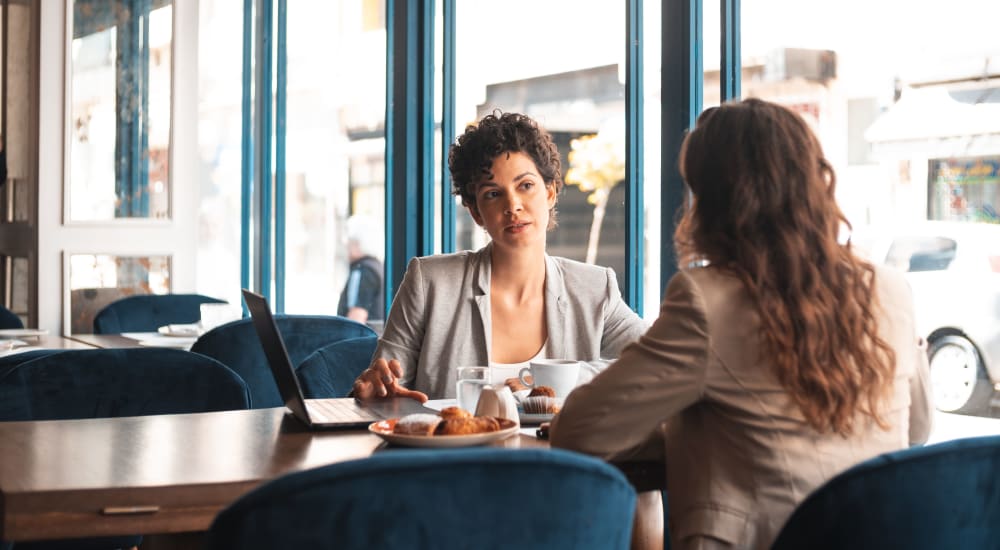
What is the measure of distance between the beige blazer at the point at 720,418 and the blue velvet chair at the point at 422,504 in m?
0.35

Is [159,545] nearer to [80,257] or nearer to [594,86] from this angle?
[594,86]

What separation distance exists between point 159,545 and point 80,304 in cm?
395

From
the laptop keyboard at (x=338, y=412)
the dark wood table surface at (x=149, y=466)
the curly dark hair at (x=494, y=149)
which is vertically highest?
the curly dark hair at (x=494, y=149)

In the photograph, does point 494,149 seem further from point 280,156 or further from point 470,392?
point 280,156

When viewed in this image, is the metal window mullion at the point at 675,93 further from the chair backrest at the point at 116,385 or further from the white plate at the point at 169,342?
the white plate at the point at 169,342

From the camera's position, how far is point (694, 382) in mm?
1433

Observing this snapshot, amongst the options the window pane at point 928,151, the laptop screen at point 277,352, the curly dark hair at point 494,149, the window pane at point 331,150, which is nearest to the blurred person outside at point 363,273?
the window pane at point 331,150

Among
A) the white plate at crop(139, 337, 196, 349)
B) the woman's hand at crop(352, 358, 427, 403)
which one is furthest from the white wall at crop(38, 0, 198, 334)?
the woman's hand at crop(352, 358, 427, 403)

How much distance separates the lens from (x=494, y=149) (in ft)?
8.49

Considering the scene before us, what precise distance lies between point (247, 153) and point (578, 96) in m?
3.56

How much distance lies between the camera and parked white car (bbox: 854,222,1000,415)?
2121 mm

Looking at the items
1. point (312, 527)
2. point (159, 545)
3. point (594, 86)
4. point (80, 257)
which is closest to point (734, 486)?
point (312, 527)

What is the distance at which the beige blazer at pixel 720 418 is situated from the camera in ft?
4.68

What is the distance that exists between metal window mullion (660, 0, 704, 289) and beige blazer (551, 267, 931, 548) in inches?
55.6
